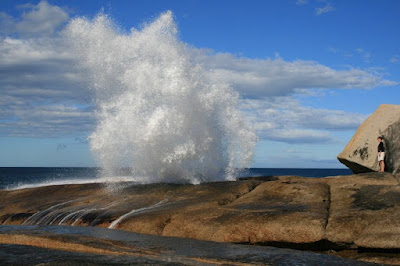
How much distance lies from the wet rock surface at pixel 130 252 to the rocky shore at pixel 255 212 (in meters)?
0.70

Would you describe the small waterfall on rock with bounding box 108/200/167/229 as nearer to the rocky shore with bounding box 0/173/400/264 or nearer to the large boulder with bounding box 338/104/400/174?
the rocky shore with bounding box 0/173/400/264

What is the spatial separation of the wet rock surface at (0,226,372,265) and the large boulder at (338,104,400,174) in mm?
8542

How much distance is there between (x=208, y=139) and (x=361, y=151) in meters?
5.80

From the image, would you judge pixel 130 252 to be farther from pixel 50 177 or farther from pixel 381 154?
pixel 50 177

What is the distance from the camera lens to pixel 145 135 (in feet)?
59.1

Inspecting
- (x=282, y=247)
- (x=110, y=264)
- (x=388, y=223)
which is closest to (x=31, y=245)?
(x=110, y=264)

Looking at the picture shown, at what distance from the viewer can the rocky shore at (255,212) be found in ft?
34.3

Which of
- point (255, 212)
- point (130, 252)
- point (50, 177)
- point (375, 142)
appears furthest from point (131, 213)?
point (50, 177)

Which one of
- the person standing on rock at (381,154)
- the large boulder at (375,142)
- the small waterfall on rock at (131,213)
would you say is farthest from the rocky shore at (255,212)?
the large boulder at (375,142)

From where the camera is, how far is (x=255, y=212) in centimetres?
1194

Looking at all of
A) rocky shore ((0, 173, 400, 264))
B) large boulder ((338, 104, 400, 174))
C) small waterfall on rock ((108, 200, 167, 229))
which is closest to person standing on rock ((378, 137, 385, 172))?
large boulder ((338, 104, 400, 174))

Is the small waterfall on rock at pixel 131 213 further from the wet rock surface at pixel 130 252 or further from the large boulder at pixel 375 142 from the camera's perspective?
the large boulder at pixel 375 142

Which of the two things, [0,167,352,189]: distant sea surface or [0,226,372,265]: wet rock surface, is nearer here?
[0,226,372,265]: wet rock surface

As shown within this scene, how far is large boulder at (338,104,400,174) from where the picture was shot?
56.5 ft
